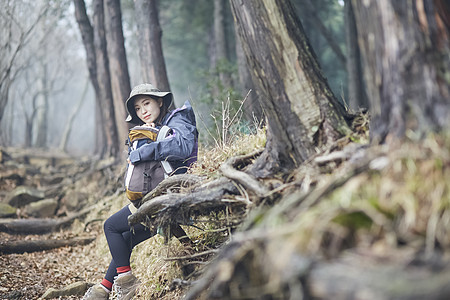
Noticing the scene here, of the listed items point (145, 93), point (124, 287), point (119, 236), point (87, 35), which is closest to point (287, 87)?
point (145, 93)

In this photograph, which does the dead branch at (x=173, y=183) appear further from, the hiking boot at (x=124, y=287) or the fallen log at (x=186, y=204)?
the hiking boot at (x=124, y=287)

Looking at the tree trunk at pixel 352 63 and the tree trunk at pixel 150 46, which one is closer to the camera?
the tree trunk at pixel 150 46

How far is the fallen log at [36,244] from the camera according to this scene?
613cm

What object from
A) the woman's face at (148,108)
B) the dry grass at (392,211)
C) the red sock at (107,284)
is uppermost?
the woman's face at (148,108)

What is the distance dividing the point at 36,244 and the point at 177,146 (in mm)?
4008

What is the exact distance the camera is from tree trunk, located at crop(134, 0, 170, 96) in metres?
8.56

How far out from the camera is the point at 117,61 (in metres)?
10.0

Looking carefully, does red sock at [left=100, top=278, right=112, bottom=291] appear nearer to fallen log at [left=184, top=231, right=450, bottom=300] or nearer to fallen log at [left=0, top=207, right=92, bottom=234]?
fallen log at [left=184, top=231, right=450, bottom=300]

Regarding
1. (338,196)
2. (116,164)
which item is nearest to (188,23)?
(116,164)

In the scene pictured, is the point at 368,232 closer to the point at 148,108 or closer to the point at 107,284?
the point at 148,108

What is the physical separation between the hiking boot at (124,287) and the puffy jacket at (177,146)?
116 centimetres

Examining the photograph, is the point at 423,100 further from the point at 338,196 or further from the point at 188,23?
the point at 188,23

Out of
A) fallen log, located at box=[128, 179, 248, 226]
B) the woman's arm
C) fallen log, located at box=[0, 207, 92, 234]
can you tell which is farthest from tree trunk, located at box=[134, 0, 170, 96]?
fallen log, located at box=[128, 179, 248, 226]

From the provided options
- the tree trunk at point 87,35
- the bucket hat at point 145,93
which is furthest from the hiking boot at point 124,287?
the tree trunk at point 87,35
